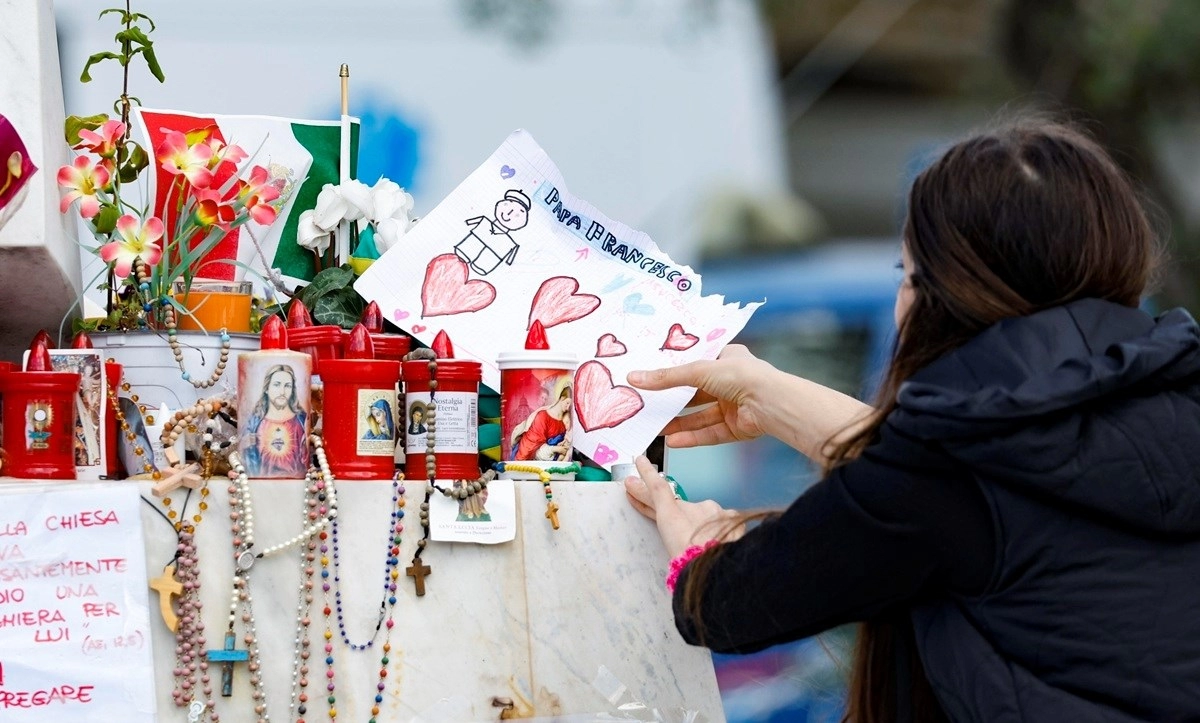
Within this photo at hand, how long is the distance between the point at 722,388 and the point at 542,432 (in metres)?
0.25

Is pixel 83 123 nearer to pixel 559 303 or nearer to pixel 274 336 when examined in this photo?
pixel 274 336

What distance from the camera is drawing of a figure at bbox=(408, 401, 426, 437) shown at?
5.40 ft

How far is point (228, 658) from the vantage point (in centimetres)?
152

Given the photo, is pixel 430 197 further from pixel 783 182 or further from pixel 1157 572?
pixel 783 182

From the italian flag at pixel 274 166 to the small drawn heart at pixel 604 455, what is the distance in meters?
0.52

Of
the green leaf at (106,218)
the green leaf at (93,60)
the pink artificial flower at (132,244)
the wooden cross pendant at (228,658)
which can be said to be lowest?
the wooden cross pendant at (228,658)

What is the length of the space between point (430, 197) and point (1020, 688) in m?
1.28

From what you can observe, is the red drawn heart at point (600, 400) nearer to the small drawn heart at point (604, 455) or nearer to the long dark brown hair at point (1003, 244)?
the small drawn heart at point (604, 455)

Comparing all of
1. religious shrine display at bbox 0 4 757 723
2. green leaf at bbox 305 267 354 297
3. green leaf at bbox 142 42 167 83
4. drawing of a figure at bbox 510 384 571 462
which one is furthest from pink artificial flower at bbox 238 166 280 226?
drawing of a figure at bbox 510 384 571 462

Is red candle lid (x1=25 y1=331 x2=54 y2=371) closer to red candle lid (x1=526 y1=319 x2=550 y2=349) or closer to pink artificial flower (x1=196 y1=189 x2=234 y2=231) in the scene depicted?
pink artificial flower (x1=196 y1=189 x2=234 y2=231)

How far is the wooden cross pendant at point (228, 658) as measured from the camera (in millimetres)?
1523

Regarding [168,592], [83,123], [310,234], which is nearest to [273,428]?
[168,592]

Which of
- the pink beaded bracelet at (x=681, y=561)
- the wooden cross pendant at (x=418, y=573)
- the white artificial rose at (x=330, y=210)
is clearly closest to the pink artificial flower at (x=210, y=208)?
the white artificial rose at (x=330, y=210)

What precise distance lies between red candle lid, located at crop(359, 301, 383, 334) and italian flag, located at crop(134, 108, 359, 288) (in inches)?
8.5
